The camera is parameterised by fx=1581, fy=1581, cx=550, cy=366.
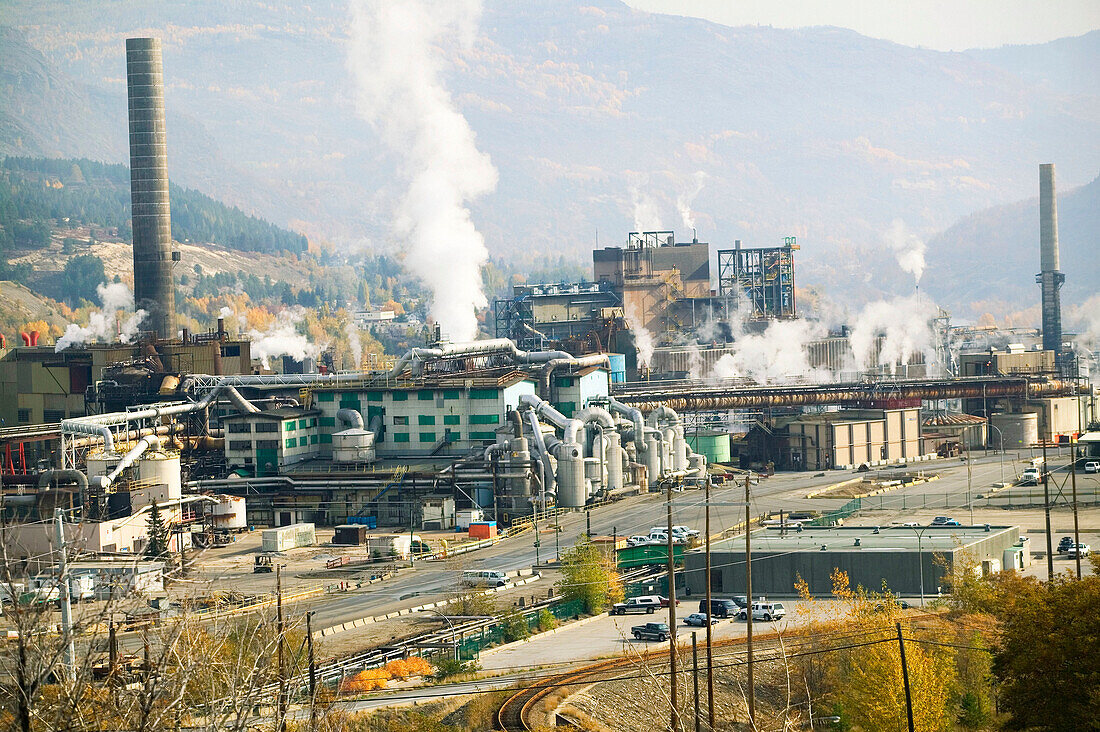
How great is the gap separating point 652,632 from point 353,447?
3002 centimetres

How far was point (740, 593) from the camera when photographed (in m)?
51.5

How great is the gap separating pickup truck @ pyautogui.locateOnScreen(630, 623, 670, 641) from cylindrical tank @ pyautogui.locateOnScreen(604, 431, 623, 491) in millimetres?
29100

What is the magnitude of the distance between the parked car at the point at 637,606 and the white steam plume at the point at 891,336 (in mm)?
72641

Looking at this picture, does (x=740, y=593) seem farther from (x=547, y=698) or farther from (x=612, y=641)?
(x=547, y=698)

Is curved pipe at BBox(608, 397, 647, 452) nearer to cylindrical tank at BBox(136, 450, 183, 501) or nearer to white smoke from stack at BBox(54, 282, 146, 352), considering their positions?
cylindrical tank at BBox(136, 450, 183, 501)

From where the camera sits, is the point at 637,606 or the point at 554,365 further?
the point at 554,365

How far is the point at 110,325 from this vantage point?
15412 centimetres

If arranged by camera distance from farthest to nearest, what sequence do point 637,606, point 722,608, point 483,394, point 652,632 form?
point 483,394 → point 637,606 → point 722,608 → point 652,632

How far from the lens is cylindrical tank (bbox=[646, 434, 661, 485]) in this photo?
7750cm

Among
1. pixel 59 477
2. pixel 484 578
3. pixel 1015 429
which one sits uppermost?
pixel 59 477

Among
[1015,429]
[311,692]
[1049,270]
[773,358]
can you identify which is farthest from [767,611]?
[1049,270]

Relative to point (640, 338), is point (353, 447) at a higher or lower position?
lower

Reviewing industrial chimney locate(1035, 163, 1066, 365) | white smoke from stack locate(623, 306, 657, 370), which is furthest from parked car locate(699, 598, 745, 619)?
industrial chimney locate(1035, 163, 1066, 365)

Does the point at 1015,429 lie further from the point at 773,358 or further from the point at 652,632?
the point at 652,632
